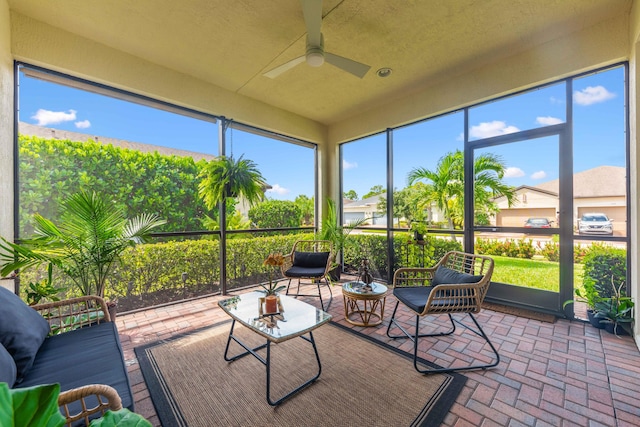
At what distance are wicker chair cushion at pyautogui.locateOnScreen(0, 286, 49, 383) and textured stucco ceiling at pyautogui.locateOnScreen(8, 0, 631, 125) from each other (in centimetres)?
258

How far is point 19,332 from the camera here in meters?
1.38

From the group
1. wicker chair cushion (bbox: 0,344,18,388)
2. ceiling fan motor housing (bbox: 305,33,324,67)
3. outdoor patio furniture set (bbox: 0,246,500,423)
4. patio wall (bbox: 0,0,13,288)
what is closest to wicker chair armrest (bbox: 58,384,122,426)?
outdoor patio furniture set (bbox: 0,246,500,423)

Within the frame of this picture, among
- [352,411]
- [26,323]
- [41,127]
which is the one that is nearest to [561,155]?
[352,411]

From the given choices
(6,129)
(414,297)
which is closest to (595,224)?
(414,297)

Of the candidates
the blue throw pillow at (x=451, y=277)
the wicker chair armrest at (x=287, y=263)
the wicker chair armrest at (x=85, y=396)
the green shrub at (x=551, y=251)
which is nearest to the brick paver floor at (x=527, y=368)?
the blue throw pillow at (x=451, y=277)

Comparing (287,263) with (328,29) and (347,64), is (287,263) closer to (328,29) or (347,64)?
(347,64)

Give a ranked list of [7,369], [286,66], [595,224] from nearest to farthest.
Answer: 1. [7,369]
2. [286,66]
3. [595,224]

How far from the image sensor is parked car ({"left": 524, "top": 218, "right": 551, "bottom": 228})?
10.2 ft

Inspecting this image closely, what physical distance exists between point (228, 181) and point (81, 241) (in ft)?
Result: 5.54

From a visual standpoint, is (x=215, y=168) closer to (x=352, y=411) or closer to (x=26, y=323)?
(x=26, y=323)

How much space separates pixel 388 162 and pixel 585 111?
2.45m

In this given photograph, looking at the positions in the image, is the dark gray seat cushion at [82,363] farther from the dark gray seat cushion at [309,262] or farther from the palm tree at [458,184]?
the palm tree at [458,184]

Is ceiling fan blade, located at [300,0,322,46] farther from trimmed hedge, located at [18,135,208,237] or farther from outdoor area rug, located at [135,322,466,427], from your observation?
outdoor area rug, located at [135,322,466,427]

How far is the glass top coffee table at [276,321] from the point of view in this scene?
1777 mm
